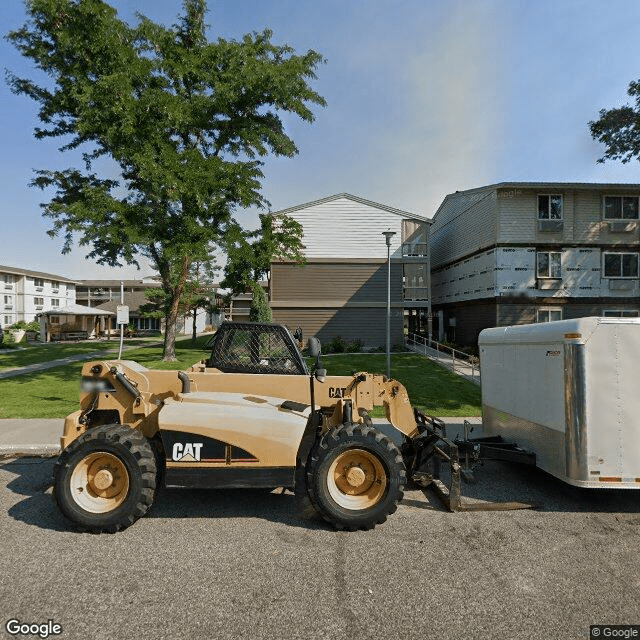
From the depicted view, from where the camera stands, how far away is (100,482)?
4781mm

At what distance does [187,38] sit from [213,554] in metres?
22.5

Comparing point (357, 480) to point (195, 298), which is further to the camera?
point (195, 298)

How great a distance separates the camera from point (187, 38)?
1947 centimetres

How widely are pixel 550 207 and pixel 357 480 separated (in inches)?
Answer: 932

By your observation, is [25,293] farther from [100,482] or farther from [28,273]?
[100,482]

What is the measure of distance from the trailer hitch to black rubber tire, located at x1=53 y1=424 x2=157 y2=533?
3475mm

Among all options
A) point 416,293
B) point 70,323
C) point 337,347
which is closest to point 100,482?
point 337,347

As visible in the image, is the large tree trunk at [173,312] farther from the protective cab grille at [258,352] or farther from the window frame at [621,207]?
the window frame at [621,207]

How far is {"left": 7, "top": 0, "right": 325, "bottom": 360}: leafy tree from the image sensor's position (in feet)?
52.0

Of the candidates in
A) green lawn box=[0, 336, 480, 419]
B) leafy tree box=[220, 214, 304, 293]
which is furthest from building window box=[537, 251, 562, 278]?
leafy tree box=[220, 214, 304, 293]

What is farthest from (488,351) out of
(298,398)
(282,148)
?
(282,148)

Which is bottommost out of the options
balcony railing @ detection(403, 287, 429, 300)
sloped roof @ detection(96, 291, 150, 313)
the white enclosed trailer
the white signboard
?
the white enclosed trailer

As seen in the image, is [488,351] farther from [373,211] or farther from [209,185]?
[373,211]

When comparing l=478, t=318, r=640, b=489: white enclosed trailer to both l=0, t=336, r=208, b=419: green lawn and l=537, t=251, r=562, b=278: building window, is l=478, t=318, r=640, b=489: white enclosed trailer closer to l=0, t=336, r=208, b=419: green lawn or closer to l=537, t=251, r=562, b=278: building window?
l=0, t=336, r=208, b=419: green lawn
